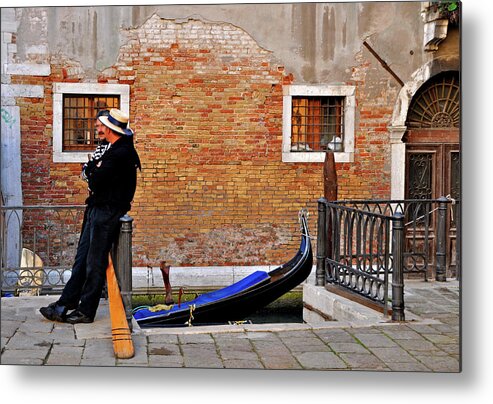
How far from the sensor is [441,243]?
211 inches

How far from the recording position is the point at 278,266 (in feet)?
18.0

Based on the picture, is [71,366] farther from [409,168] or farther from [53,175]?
[409,168]

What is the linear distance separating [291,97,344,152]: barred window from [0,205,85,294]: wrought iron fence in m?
1.06

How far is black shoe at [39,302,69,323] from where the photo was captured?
5.48 metres

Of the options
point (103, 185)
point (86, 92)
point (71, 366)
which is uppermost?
point (86, 92)

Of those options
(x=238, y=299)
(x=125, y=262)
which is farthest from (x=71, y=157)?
(x=238, y=299)

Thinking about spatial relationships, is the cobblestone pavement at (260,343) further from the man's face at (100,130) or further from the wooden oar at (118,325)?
the man's face at (100,130)

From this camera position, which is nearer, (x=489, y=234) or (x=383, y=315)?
(x=489, y=234)

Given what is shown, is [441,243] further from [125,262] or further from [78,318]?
[78,318]

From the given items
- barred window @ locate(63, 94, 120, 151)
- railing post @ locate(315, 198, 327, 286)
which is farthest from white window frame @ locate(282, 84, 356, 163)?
barred window @ locate(63, 94, 120, 151)

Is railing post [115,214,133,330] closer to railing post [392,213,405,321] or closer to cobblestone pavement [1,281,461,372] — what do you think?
cobblestone pavement [1,281,461,372]

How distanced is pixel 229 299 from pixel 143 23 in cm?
135

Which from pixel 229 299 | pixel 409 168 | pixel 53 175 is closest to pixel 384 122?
pixel 409 168

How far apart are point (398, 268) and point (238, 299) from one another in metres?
0.77
